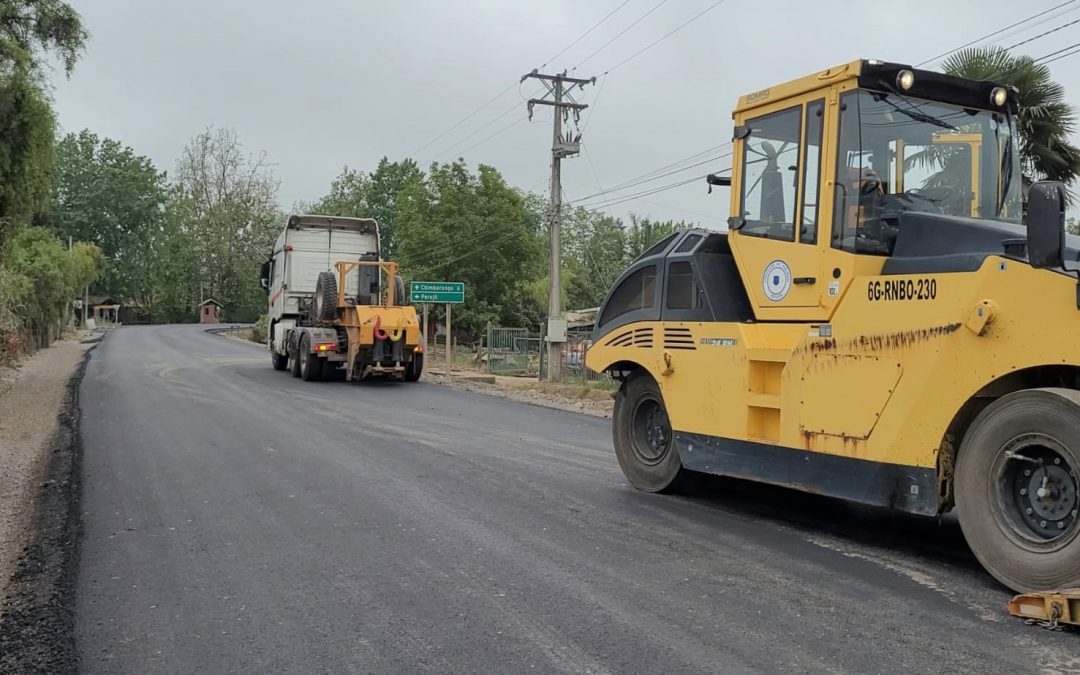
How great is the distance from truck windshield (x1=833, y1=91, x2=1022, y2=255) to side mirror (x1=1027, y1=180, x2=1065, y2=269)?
1.35 meters

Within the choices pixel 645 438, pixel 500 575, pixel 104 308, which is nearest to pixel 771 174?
pixel 645 438

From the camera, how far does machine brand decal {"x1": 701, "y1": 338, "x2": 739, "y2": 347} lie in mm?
6772

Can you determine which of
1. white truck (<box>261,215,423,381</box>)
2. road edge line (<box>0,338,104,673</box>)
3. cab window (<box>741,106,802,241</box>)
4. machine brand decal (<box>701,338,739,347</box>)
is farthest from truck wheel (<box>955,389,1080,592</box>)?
white truck (<box>261,215,423,381</box>)

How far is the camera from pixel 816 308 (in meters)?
6.22

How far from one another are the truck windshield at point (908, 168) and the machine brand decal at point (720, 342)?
1089mm

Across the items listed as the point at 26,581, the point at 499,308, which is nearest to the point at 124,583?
the point at 26,581

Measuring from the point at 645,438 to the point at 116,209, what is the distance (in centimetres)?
9712

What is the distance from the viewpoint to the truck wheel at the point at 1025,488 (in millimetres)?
4566

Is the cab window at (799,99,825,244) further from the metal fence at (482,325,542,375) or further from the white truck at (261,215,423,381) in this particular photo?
the metal fence at (482,325,542,375)

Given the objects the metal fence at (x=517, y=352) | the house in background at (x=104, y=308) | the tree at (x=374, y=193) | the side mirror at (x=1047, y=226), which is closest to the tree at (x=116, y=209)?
the house in background at (x=104, y=308)

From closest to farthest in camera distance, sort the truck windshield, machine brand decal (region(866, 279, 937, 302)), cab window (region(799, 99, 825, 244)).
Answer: machine brand decal (region(866, 279, 937, 302)) → the truck windshield → cab window (region(799, 99, 825, 244))

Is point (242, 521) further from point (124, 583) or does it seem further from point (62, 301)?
point (62, 301)

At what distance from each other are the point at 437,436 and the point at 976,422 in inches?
305

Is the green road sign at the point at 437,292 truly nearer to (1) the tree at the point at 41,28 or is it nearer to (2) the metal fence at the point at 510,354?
(2) the metal fence at the point at 510,354
